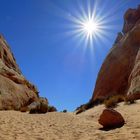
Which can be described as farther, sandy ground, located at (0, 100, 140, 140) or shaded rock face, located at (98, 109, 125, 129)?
shaded rock face, located at (98, 109, 125, 129)

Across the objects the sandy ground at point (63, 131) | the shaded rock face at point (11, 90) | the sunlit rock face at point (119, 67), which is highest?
the sunlit rock face at point (119, 67)

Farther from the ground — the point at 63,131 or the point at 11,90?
the point at 11,90

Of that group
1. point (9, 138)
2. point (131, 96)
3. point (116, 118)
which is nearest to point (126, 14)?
point (131, 96)

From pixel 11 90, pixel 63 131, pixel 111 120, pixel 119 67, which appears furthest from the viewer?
pixel 119 67

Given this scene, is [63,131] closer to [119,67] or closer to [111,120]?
[111,120]

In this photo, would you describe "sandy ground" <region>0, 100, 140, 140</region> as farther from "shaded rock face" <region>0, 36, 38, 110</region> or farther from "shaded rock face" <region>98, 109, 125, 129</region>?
"shaded rock face" <region>0, 36, 38, 110</region>

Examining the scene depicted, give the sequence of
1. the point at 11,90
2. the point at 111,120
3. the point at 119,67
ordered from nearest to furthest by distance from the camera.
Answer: the point at 111,120
the point at 11,90
the point at 119,67

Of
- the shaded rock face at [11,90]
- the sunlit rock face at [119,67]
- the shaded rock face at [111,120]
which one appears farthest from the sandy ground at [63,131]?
the sunlit rock face at [119,67]

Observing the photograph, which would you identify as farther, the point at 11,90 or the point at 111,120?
the point at 11,90

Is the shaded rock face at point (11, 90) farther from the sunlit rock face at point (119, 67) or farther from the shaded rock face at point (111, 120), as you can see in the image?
the sunlit rock face at point (119, 67)

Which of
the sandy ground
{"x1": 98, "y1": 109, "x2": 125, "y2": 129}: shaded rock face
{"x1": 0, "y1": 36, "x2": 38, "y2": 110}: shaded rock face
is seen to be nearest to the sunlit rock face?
{"x1": 0, "y1": 36, "x2": 38, "y2": 110}: shaded rock face

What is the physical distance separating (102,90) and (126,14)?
805 inches

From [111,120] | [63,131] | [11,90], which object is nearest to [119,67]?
[11,90]

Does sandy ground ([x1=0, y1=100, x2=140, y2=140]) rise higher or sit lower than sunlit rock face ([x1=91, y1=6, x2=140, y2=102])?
lower
